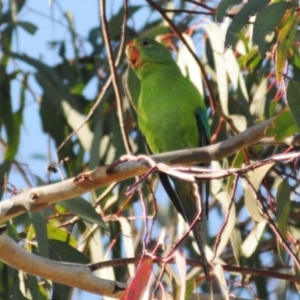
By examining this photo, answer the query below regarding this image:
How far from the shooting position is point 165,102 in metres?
3.01

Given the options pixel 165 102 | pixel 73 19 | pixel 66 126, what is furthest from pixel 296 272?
pixel 73 19

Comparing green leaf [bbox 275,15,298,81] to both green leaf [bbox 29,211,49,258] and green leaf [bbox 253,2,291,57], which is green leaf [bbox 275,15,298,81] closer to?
green leaf [bbox 253,2,291,57]

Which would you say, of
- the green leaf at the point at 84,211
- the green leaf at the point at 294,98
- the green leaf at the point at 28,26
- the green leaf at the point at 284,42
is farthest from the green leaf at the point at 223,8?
the green leaf at the point at 28,26

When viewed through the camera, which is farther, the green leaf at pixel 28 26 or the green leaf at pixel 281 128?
the green leaf at pixel 28 26

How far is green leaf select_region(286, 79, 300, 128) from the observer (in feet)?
5.81

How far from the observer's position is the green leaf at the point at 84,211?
93.0 inches

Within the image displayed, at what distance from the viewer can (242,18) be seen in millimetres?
2031

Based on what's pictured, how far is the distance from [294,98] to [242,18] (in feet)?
1.01

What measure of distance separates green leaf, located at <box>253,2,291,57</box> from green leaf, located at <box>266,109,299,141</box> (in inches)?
8.5

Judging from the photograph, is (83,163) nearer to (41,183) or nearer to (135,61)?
(135,61)

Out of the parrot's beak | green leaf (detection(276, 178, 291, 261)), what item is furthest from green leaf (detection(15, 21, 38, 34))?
green leaf (detection(276, 178, 291, 261))

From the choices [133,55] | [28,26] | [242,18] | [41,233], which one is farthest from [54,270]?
[28,26]

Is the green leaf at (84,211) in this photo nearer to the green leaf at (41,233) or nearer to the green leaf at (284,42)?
the green leaf at (41,233)

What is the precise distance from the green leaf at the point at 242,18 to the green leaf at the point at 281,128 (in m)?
0.28
